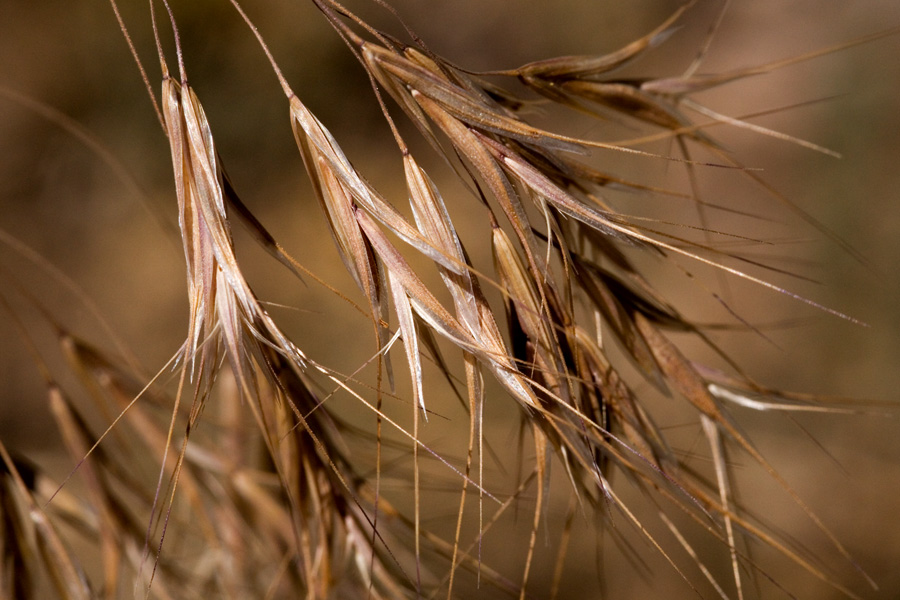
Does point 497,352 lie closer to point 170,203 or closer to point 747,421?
point 747,421

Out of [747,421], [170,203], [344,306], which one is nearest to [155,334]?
[170,203]

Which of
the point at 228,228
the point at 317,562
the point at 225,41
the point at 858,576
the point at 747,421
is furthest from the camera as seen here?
the point at 225,41

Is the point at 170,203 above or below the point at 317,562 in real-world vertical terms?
above

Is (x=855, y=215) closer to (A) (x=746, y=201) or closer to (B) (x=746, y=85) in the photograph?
(A) (x=746, y=201)

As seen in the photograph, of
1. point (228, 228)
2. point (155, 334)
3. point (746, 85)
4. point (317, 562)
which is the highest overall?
point (746, 85)

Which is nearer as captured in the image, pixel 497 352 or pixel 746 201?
pixel 497 352

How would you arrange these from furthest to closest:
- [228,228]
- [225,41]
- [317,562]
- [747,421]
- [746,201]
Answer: [746,201] < [225,41] < [747,421] < [317,562] < [228,228]

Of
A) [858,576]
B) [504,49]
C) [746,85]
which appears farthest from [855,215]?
[504,49]
